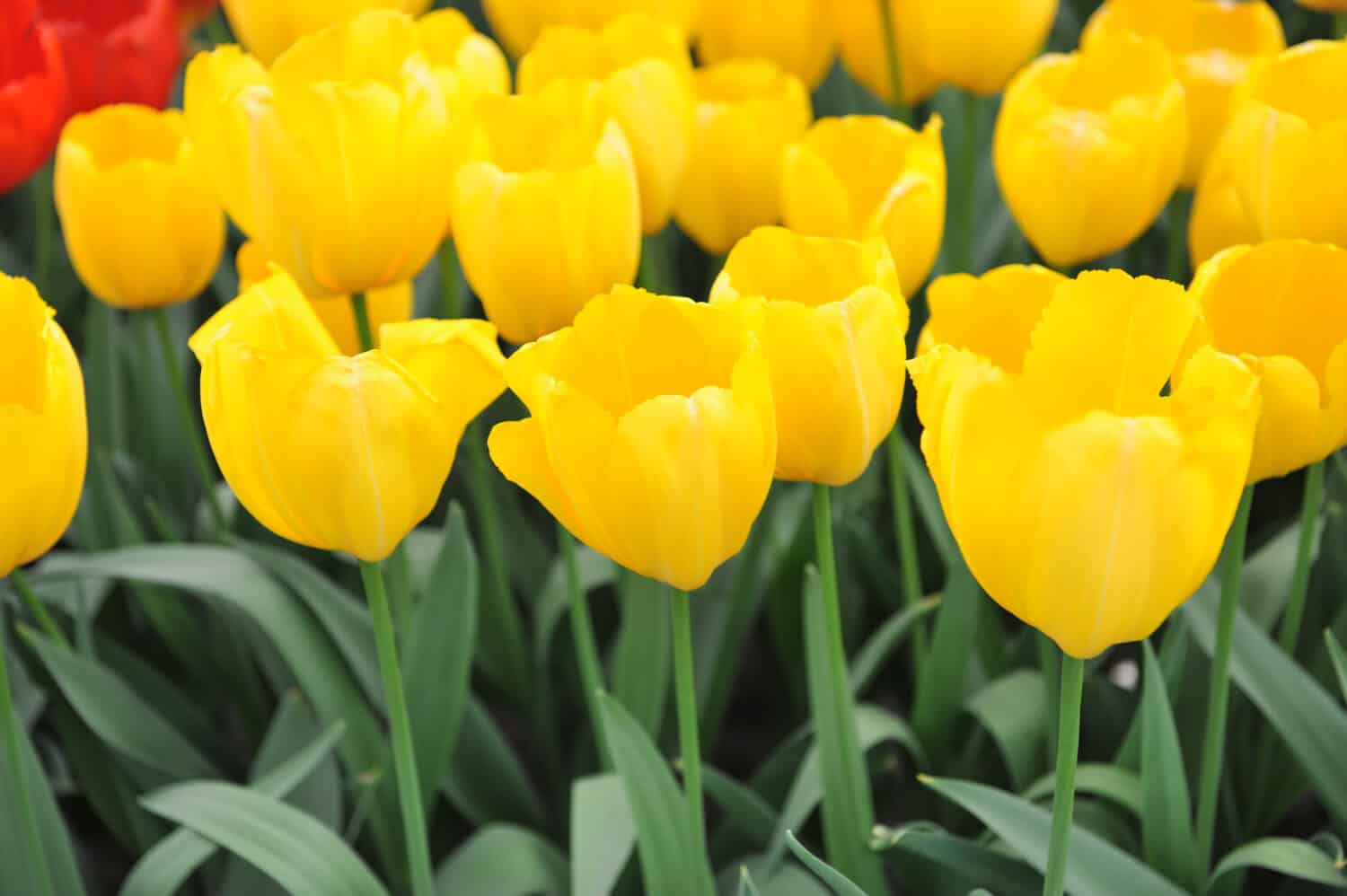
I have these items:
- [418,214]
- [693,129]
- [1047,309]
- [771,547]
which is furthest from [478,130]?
[771,547]

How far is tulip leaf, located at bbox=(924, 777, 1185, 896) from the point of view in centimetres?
79

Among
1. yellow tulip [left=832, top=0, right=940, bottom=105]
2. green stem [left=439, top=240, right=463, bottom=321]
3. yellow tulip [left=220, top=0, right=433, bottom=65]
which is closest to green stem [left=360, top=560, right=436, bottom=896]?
green stem [left=439, top=240, right=463, bottom=321]

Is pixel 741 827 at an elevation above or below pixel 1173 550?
below

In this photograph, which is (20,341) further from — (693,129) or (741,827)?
(741,827)

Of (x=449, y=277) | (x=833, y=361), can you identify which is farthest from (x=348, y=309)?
(x=833, y=361)

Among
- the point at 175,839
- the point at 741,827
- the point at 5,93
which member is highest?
the point at 5,93

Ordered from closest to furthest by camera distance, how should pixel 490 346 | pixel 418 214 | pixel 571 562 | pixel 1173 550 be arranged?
pixel 1173 550 < pixel 490 346 < pixel 418 214 < pixel 571 562

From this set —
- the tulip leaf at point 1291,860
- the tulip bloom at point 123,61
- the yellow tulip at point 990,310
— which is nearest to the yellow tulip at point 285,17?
the tulip bloom at point 123,61

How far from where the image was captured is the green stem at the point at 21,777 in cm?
73

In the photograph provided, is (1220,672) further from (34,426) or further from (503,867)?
(34,426)

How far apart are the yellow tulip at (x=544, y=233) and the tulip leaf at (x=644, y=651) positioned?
0.24 meters

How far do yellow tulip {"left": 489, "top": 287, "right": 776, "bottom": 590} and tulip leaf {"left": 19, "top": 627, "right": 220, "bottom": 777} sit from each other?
48 cm

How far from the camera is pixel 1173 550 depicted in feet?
1.80

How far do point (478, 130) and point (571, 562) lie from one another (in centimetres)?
27
